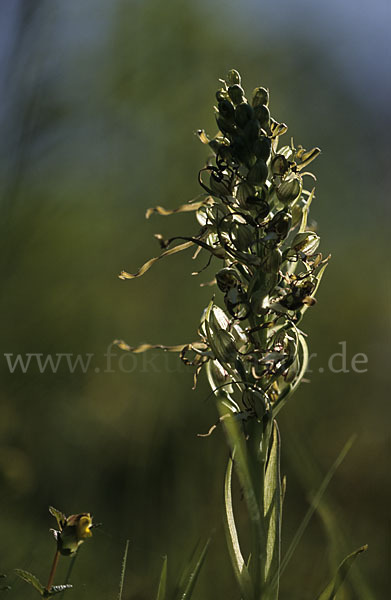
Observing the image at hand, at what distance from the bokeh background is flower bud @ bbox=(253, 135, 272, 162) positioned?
0.63m

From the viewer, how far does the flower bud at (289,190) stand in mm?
658

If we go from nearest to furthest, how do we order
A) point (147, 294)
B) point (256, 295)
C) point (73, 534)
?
point (73, 534), point (256, 295), point (147, 294)

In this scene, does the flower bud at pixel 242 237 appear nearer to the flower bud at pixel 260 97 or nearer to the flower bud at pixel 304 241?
the flower bud at pixel 304 241

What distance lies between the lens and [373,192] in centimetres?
223

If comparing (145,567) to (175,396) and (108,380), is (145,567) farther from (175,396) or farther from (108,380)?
(108,380)

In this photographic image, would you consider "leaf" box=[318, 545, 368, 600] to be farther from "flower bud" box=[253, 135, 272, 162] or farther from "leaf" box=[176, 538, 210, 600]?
"flower bud" box=[253, 135, 272, 162]

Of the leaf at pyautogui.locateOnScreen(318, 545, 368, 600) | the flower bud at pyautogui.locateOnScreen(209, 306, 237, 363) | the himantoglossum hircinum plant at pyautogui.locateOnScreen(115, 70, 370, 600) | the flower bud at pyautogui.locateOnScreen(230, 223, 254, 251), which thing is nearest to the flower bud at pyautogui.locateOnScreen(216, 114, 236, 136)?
the himantoglossum hircinum plant at pyautogui.locateOnScreen(115, 70, 370, 600)

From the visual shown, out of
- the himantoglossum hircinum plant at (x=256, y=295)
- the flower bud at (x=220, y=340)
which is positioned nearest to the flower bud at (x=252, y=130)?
the himantoglossum hircinum plant at (x=256, y=295)

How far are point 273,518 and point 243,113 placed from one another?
0.52 metres

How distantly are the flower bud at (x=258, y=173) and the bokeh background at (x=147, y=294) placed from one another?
1.96ft

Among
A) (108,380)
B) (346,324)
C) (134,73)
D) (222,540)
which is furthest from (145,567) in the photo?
(134,73)

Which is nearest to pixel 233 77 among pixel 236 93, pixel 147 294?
pixel 236 93

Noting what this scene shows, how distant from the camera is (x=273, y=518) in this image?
591 mm

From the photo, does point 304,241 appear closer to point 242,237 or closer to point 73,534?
point 242,237
